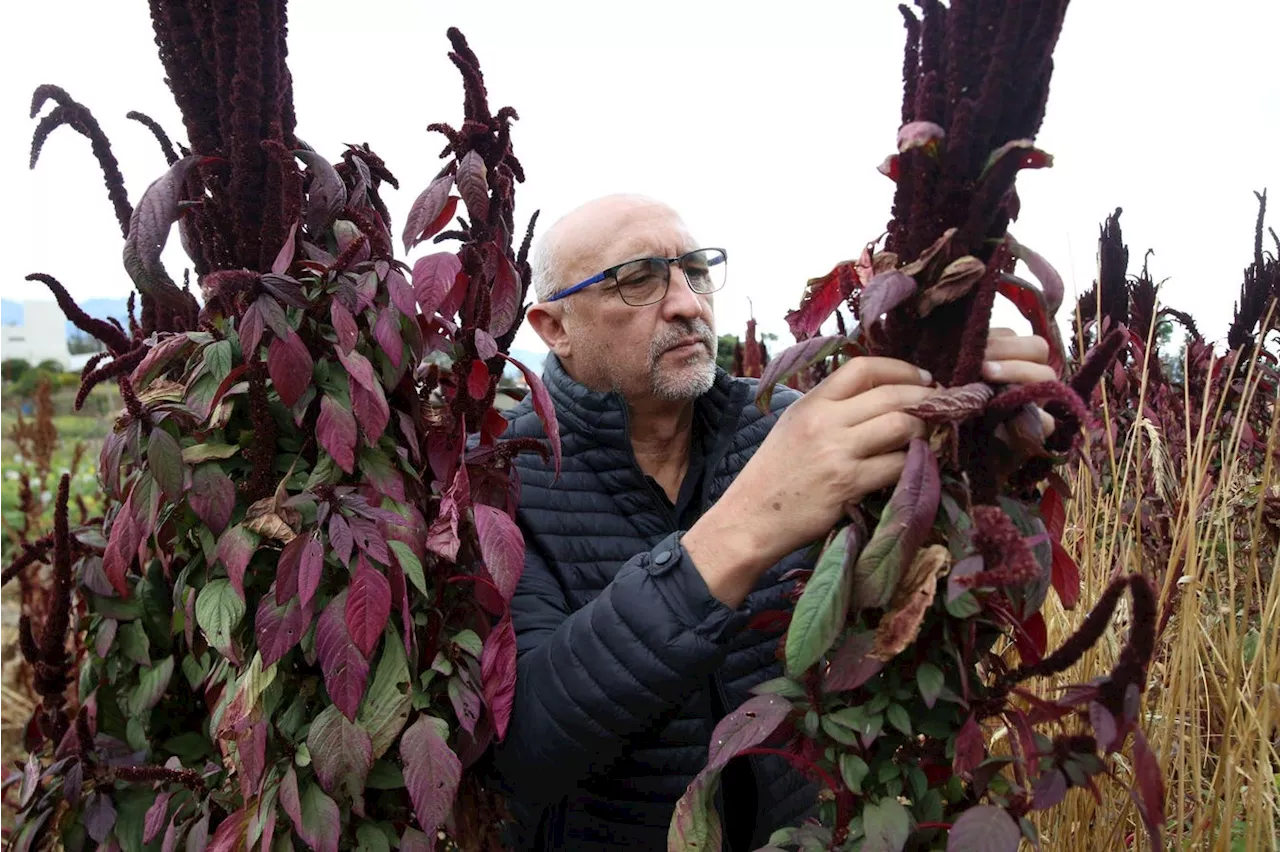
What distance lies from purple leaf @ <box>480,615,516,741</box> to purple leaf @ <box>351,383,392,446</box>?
317mm

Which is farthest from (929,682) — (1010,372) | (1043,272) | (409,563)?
(409,563)

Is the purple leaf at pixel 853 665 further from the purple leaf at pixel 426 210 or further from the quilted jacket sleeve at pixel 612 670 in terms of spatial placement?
the purple leaf at pixel 426 210

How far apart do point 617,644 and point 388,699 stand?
31cm

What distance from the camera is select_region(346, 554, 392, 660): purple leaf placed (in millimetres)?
1116

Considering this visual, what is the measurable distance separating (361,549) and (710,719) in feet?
2.74

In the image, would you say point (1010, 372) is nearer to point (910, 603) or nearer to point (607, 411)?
point (910, 603)

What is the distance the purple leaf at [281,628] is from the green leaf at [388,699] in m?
0.12

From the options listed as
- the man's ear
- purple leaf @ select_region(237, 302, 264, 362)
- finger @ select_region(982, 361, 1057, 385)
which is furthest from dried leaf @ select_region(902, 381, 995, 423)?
the man's ear

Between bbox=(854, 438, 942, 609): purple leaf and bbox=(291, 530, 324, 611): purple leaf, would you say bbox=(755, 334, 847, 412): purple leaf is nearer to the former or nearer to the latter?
bbox=(854, 438, 942, 609): purple leaf

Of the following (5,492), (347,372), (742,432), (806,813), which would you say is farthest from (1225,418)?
(5,492)

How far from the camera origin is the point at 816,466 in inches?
38.8

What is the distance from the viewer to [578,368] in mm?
2066

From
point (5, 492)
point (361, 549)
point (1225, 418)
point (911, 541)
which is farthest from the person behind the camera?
point (5, 492)

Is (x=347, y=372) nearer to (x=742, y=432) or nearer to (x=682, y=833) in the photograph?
(x=682, y=833)
